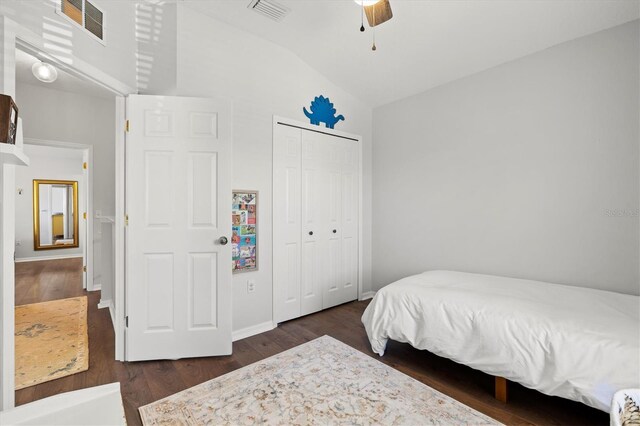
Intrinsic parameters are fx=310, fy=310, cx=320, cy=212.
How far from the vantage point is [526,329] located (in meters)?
1.80

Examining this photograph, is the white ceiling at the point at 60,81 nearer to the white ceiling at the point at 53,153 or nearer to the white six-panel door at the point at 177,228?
the white six-panel door at the point at 177,228

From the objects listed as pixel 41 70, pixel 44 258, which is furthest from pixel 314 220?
pixel 44 258

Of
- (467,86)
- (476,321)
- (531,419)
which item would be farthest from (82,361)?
(467,86)

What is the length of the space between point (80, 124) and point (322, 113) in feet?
11.3

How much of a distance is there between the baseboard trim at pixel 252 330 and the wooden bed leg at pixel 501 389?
6.47 feet

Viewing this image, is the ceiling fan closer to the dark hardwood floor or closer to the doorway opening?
the doorway opening

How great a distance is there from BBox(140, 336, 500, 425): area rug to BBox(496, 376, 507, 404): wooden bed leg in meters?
0.25

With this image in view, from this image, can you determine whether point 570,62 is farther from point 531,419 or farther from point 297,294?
point 297,294

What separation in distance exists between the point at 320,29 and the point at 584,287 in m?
3.16

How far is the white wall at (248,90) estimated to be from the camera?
8.66 feet

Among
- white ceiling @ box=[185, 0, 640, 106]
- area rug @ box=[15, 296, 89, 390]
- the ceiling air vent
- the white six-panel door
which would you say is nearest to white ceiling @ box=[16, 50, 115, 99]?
the white six-panel door

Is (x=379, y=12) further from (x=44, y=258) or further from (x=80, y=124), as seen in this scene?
(x=44, y=258)

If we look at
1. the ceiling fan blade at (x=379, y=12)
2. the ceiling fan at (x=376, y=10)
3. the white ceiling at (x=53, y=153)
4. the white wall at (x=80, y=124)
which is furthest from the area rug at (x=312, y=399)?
the white ceiling at (x=53, y=153)

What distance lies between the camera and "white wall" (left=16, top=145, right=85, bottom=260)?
654cm
